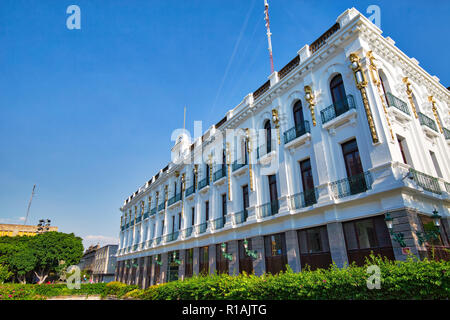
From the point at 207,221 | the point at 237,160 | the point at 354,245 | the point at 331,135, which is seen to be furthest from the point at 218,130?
the point at 354,245

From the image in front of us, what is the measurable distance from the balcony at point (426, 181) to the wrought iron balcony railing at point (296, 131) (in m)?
5.45

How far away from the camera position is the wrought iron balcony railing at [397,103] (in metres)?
13.1

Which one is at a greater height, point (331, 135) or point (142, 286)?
point (331, 135)

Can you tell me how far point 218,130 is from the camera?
23.1 m

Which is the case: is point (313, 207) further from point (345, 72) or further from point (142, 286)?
point (142, 286)

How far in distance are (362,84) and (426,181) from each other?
5290 mm

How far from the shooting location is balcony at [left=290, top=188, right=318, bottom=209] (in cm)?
1369

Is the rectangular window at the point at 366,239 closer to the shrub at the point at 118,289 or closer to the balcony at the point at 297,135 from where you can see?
the balcony at the point at 297,135

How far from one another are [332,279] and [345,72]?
418 inches

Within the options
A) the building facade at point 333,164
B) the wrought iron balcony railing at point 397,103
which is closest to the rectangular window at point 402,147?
the building facade at point 333,164

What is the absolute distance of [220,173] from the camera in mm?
21719

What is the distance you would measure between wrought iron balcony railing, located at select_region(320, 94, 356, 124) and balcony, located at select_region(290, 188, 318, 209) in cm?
380

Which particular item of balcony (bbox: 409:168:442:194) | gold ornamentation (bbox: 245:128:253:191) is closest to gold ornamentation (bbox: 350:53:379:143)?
balcony (bbox: 409:168:442:194)

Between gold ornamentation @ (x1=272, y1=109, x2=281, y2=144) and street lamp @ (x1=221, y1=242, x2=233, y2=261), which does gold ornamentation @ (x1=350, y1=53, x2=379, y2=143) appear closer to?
gold ornamentation @ (x1=272, y1=109, x2=281, y2=144)
